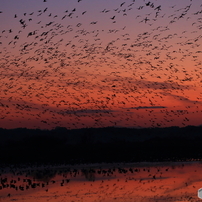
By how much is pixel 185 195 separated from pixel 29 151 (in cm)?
4092

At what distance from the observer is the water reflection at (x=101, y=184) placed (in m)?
29.1

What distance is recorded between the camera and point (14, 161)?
5759cm

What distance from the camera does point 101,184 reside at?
34.6 meters

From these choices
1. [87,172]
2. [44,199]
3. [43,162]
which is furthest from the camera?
[43,162]

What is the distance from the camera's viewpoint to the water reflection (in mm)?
29078

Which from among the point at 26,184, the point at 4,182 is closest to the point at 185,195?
the point at 26,184

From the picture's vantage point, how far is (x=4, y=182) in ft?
120

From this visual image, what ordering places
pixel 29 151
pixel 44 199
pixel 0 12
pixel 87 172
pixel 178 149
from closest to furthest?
1. pixel 0 12
2. pixel 44 199
3. pixel 87 172
4. pixel 29 151
5. pixel 178 149

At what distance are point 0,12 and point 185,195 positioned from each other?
48.2 feet

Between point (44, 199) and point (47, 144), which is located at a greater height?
point (47, 144)

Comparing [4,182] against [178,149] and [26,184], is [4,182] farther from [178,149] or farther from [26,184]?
[178,149]

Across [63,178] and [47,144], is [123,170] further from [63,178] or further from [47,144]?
[47,144]

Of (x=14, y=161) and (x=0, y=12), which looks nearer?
(x=0, y=12)

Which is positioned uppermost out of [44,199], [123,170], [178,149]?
[178,149]
